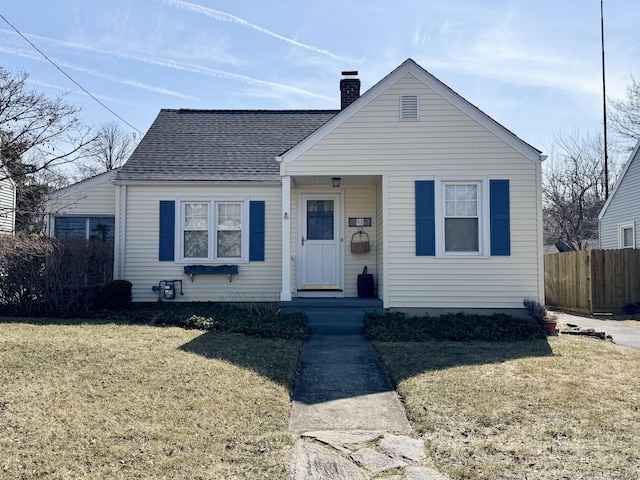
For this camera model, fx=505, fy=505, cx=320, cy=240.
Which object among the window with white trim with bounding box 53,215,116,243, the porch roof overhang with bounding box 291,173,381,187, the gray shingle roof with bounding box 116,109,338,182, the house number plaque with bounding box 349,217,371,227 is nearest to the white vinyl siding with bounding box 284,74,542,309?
the porch roof overhang with bounding box 291,173,381,187

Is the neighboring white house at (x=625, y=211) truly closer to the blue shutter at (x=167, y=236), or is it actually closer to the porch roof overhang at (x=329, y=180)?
the porch roof overhang at (x=329, y=180)

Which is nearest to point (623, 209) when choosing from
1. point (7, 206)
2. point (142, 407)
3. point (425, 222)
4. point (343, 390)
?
point (425, 222)

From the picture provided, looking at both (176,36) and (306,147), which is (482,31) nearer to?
(306,147)


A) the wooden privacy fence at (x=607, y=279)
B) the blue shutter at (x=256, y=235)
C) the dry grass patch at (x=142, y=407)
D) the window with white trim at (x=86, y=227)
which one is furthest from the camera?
the wooden privacy fence at (x=607, y=279)

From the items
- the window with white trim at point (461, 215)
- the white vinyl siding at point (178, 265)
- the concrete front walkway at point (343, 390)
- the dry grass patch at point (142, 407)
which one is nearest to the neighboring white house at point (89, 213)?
the white vinyl siding at point (178, 265)

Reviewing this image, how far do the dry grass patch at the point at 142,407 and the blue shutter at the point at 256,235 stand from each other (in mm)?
4038

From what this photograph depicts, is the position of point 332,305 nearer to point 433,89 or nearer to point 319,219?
point 319,219

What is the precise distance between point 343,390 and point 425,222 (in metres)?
4.90

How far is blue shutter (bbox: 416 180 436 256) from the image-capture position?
32.4 feet

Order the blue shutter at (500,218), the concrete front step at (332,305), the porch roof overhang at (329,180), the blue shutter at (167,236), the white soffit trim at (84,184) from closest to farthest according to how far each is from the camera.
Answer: the blue shutter at (500,218)
the concrete front step at (332,305)
the porch roof overhang at (329,180)
the blue shutter at (167,236)
the white soffit trim at (84,184)

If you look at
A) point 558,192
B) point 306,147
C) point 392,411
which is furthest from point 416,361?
point 558,192

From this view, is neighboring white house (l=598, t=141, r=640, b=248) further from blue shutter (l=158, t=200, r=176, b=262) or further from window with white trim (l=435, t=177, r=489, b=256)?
blue shutter (l=158, t=200, r=176, b=262)

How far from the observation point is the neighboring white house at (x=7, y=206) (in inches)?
367

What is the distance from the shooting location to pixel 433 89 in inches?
396
